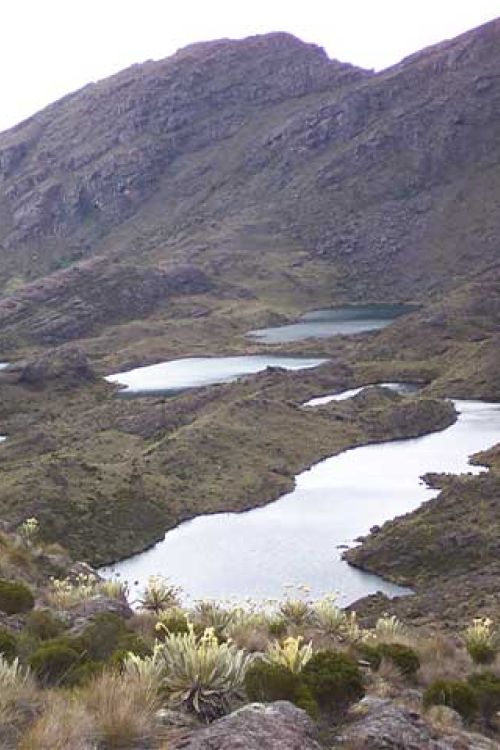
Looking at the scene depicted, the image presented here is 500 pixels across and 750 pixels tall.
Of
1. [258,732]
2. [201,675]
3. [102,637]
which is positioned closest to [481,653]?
[102,637]

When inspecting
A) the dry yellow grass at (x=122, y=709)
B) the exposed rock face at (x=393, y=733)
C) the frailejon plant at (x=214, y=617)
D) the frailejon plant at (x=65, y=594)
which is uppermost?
the dry yellow grass at (x=122, y=709)

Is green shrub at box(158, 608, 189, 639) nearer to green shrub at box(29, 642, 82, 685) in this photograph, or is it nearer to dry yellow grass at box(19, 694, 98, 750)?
green shrub at box(29, 642, 82, 685)

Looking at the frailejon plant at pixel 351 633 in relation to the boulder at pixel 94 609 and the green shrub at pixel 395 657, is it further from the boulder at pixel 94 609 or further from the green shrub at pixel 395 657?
the boulder at pixel 94 609

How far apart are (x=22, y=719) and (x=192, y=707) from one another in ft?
6.88

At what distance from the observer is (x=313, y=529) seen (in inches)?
2425

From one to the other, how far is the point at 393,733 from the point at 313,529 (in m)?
52.8

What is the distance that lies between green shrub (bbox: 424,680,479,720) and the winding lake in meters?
28.5

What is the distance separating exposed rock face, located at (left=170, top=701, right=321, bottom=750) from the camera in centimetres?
758

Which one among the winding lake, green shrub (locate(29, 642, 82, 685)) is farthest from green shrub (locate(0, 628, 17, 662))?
the winding lake

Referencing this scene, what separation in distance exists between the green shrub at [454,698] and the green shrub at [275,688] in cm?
259

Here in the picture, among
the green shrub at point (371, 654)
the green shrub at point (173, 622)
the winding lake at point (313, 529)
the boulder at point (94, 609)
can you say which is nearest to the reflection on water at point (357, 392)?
the winding lake at point (313, 529)

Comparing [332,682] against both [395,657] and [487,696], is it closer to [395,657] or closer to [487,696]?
[487,696]

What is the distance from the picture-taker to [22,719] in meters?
7.80

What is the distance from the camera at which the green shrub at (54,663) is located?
10.1 metres
